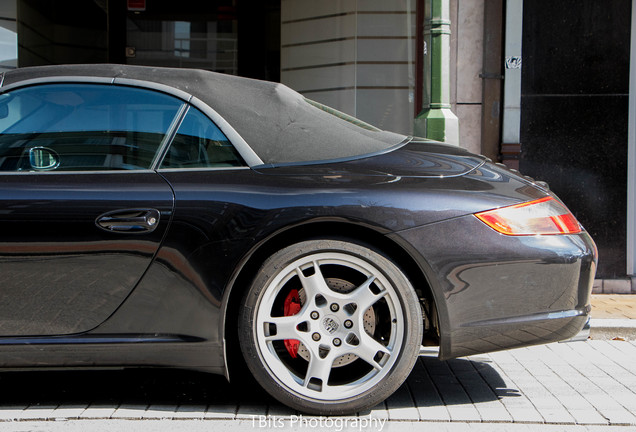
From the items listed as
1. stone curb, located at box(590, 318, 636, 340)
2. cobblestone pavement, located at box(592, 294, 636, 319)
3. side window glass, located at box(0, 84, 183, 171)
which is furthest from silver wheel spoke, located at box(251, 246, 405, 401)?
cobblestone pavement, located at box(592, 294, 636, 319)

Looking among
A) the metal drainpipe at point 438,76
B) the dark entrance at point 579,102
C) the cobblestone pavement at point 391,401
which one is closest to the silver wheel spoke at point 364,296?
the cobblestone pavement at point 391,401

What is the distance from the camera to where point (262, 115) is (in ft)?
11.8

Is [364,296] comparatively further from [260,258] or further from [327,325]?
[260,258]

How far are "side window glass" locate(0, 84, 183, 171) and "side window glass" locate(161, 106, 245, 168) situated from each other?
0.07m

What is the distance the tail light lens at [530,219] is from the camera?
3.32 meters

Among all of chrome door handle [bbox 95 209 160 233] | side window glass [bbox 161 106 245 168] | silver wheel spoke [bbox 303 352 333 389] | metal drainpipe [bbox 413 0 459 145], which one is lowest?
silver wheel spoke [bbox 303 352 333 389]

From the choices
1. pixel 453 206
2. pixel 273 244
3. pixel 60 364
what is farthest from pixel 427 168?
pixel 60 364

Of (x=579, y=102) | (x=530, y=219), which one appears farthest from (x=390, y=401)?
(x=579, y=102)

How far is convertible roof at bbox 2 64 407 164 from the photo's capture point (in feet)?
11.5

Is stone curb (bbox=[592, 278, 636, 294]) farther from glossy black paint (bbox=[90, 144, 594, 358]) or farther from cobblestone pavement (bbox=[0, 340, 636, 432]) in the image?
glossy black paint (bbox=[90, 144, 594, 358])

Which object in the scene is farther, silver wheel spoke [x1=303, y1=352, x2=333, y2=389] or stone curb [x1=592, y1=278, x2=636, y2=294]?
stone curb [x1=592, y1=278, x2=636, y2=294]

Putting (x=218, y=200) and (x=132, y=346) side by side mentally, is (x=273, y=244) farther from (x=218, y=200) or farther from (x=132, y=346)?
(x=132, y=346)

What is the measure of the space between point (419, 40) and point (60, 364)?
6.20m

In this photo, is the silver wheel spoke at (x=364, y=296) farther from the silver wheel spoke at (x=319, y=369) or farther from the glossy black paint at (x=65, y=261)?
the glossy black paint at (x=65, y=261)
